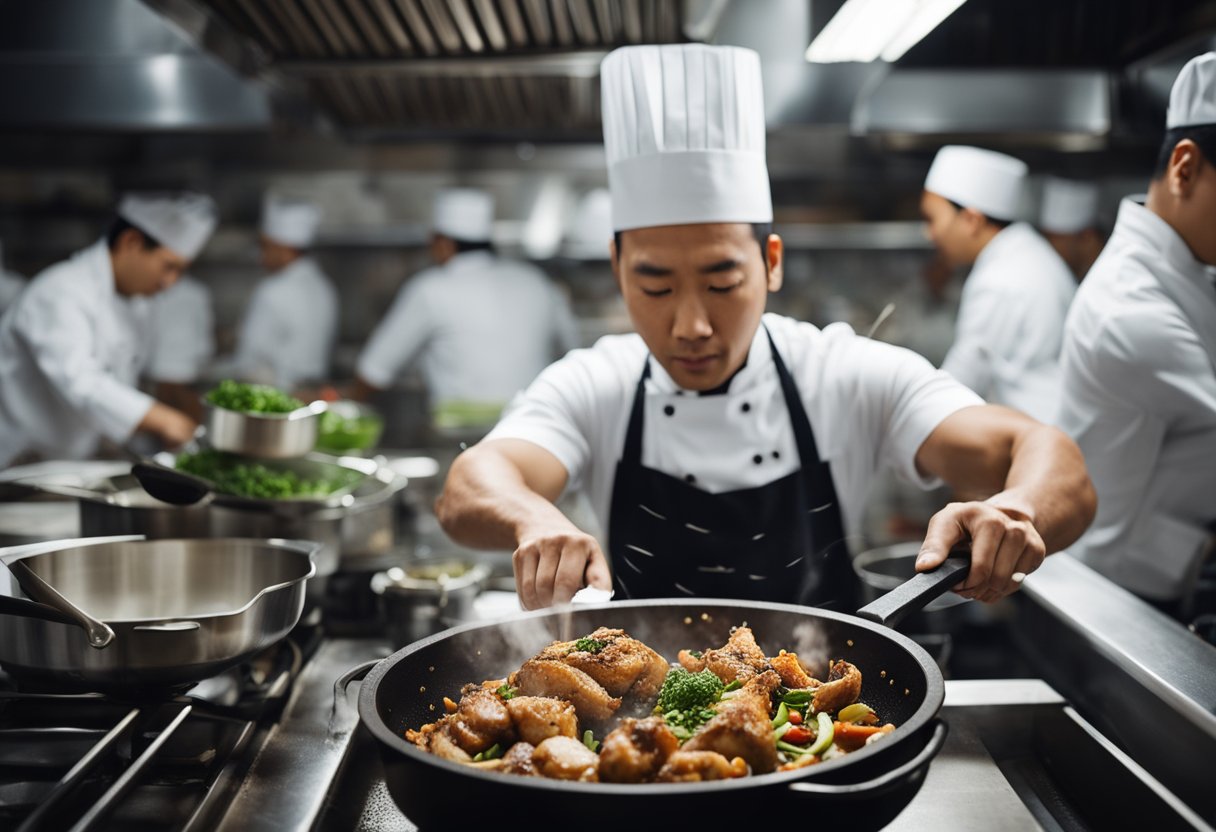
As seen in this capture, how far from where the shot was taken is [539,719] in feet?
3.93

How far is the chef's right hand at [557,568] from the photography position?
1.45 metres

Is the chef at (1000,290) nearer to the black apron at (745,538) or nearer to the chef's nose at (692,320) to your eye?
the black apron at (745,538)

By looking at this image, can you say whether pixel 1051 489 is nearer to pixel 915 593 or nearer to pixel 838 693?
pixel 915 593

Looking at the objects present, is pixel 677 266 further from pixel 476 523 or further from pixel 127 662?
pixel 127 662

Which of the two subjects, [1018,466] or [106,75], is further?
[106,75]

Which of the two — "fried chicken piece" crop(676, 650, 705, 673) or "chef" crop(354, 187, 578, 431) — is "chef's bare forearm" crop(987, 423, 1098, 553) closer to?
"fried chicken piece" crop(676, 650, 705, 673)

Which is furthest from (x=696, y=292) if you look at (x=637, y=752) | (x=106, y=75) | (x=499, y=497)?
(x=106, y=75)

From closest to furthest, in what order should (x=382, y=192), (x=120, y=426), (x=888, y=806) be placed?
(x=888, y=806) → (x=120, y=426) → (x=382, y=192)

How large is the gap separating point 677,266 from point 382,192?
5.70 metres

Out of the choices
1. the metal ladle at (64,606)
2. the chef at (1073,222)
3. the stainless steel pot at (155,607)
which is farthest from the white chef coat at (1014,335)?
the metal ladle at (64,606)

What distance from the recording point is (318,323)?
6.58 metres

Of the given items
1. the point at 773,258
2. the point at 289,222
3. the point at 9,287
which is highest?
the point at 289,222

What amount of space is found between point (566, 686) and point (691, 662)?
21 cm

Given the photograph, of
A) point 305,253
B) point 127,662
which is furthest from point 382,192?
point 127,662
